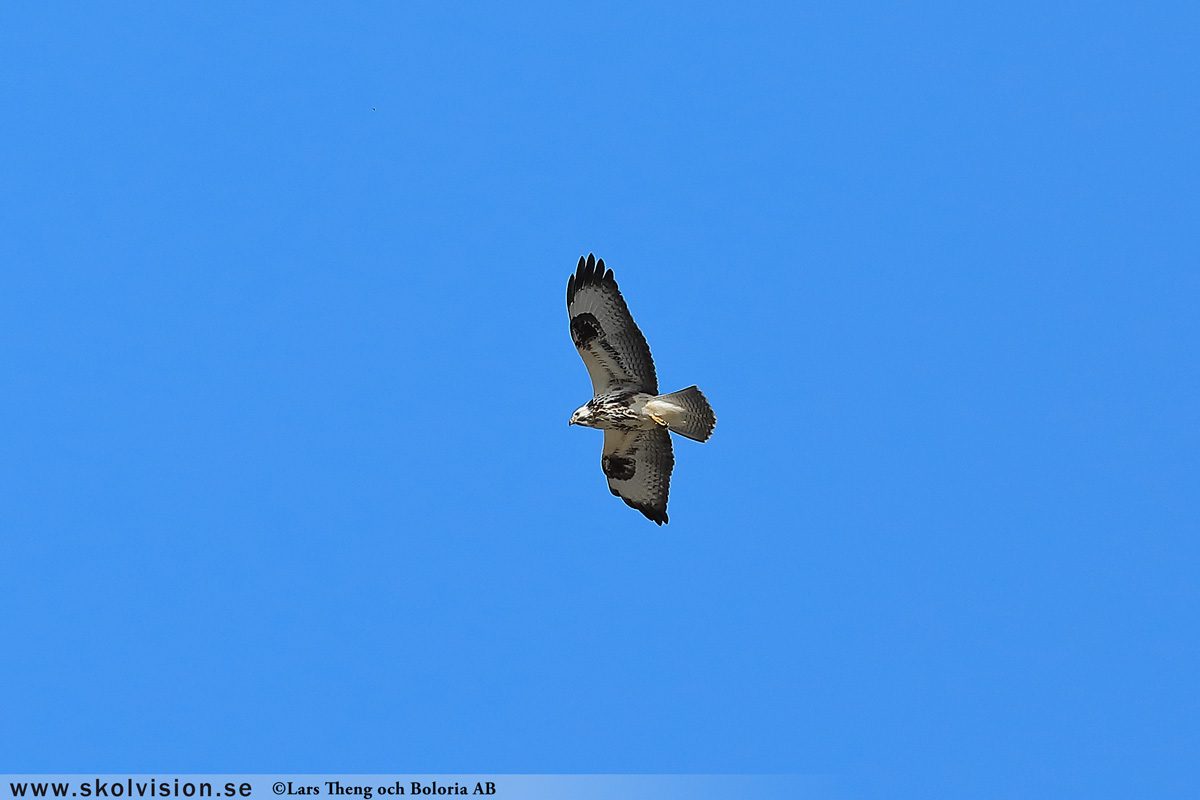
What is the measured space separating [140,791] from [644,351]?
17.9ft

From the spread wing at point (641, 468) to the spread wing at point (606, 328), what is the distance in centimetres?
75

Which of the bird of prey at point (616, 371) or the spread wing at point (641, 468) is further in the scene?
the spread wing at point (641, 468)

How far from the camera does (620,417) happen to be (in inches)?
390

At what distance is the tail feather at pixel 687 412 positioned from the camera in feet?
31.0

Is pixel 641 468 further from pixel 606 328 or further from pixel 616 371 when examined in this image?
pixel 606 328

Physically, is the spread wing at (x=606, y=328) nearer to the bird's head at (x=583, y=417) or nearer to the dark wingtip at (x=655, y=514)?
the bird's head at (x=583, y=417)

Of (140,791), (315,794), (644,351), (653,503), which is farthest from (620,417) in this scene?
(140,791)

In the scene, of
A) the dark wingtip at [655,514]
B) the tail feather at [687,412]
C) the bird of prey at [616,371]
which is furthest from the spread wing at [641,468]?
the tail feather at [687,412]

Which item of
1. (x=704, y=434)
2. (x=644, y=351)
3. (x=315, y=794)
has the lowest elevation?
(x=315, y=794)

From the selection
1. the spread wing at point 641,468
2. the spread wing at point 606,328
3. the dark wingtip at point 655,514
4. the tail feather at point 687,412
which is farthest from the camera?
the dark wingtip at point 655,514

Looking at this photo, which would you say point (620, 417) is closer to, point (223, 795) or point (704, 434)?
point (704, 434)

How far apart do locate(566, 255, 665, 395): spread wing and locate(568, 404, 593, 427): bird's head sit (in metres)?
0.42

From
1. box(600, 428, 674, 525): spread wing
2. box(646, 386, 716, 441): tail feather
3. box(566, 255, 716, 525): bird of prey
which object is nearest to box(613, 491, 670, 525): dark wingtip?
box(600, 428, 674, 525): spread wing

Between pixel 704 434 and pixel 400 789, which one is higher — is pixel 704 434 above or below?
above
